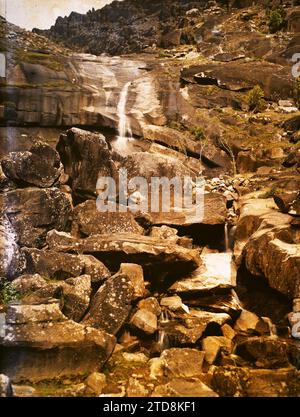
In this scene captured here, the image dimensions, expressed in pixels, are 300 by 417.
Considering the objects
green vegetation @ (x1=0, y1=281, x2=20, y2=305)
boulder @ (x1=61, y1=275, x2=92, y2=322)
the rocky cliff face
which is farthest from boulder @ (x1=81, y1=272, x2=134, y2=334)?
the rocky cliff face

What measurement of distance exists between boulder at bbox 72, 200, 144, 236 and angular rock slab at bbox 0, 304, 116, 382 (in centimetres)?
495

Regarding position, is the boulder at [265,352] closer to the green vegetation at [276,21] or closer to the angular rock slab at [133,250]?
the angular rock slab at [133,250]

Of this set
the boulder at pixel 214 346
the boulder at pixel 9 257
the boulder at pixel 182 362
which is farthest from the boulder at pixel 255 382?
the boulder at pixel 9 257

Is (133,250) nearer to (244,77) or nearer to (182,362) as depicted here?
(182,362)

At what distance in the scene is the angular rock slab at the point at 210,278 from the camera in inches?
454

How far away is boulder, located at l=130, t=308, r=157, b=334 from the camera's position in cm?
995

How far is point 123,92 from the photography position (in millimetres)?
27188

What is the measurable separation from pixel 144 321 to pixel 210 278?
2.70 m

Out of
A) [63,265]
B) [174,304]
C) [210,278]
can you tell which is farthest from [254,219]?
[63,265]

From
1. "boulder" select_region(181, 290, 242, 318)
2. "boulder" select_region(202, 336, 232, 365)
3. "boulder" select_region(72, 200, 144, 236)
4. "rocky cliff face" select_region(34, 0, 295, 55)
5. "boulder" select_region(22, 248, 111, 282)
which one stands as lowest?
"boulder" select_region(202, 336, 232, 365)

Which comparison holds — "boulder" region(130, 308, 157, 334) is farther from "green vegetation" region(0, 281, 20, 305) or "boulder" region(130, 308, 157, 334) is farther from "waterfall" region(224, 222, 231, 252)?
"waterfall" region(224, 222, 231, 252)

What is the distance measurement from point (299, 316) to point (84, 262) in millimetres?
5583

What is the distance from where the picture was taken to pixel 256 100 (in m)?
25.8
